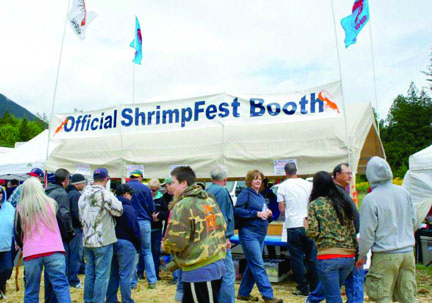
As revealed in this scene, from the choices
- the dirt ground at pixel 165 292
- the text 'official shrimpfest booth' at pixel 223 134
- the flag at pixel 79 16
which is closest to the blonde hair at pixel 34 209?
the dirt ground at pixel 165 292

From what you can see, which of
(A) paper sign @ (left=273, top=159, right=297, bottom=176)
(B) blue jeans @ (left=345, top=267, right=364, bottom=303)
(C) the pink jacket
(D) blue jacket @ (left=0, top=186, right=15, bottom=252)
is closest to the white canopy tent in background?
(A) paper sign @ (left=273, top=159, right=297, bottom=176)

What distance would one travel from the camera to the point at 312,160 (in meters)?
6.96

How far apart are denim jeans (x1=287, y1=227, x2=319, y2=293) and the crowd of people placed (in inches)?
0.6

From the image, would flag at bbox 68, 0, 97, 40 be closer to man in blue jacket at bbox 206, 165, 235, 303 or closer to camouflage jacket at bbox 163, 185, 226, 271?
man in blue jacket at bbox 206, 165, 235, 303

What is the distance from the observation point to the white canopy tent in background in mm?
8930

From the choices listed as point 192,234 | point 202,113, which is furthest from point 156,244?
point 192,234

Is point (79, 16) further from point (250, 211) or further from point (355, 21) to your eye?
point (250, 211)

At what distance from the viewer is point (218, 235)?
3.16 metres

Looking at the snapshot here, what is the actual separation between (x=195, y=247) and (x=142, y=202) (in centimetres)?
381

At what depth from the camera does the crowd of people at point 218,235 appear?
121 inches

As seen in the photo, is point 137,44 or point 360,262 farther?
point 137,44

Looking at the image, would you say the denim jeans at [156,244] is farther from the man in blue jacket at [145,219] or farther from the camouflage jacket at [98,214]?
the camouflage jacket at [98,214]

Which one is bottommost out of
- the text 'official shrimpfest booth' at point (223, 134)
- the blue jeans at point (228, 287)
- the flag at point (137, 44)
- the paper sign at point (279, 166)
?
the blue jeans at point (228, 287)

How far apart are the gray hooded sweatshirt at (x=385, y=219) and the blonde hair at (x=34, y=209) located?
10.1 ft
